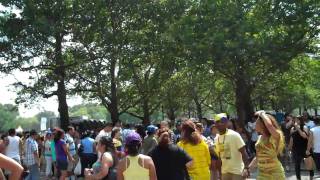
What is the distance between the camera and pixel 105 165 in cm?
660

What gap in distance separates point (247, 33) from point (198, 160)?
16.2 meters

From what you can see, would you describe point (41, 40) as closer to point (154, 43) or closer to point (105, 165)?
point (154, 43)

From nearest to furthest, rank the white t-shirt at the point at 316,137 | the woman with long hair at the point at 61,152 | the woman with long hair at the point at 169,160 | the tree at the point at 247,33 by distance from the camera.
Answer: the woman with long hair at the point at 169,160, the white t-shirt at the point at 316,137, the woman with long hair at the point at 61,152, the tree at the point at 247,33

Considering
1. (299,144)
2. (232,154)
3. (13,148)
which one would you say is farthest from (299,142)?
(13,148)

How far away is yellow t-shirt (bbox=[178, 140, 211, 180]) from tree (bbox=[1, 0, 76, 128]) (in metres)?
20.0

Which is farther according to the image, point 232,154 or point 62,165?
point 62,165

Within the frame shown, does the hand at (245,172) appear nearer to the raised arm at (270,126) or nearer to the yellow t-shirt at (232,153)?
the yellow t-shirt at (232,153)

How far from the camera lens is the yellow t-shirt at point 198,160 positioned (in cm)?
798

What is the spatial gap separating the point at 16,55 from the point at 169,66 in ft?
33.8

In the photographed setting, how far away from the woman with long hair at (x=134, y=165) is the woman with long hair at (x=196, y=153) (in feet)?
5.72

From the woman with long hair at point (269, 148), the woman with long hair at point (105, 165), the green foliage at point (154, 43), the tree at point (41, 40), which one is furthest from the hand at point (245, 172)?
the tree at point (41, 40)

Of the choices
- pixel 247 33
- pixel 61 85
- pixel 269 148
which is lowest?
pixel 269 148

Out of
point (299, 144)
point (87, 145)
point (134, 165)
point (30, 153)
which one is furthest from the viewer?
point (87, 145)

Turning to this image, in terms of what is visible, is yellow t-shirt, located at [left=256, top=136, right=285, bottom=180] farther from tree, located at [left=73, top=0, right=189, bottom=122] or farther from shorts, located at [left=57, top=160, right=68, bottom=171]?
tree, located at [left=73, top=0, right=189, bottom=122]
